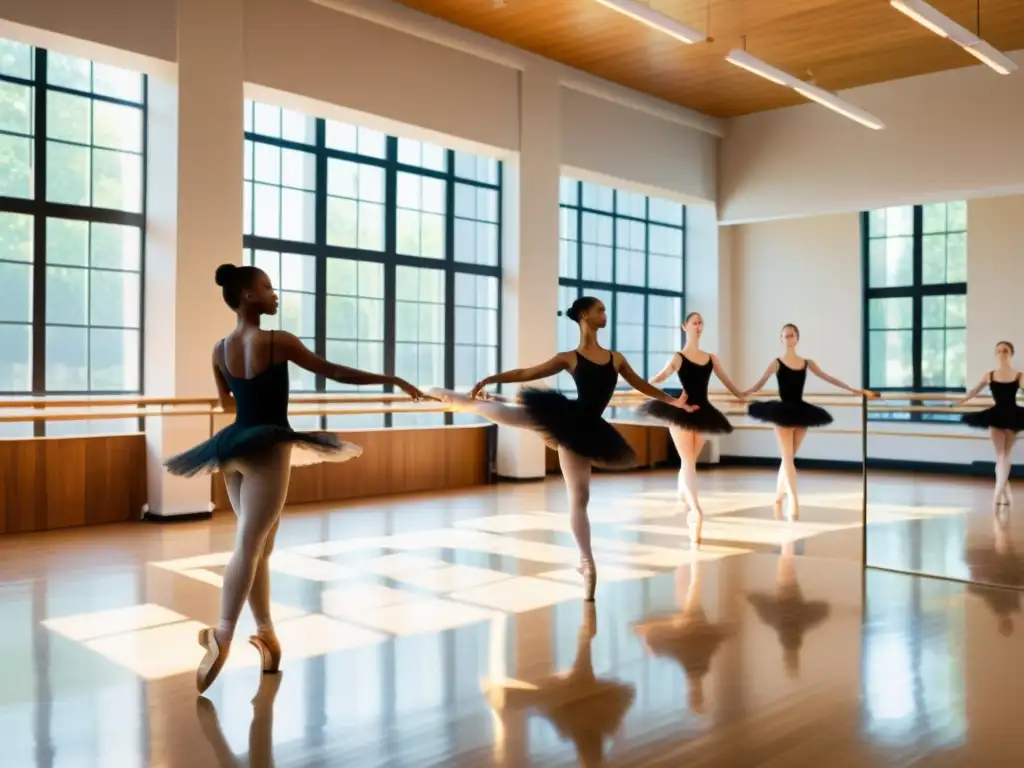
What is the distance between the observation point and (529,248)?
944cm

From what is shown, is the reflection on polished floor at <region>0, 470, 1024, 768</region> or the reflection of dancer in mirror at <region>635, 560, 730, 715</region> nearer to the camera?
the reflection on polished floor at <region>0, 470, 1024, 768</region>

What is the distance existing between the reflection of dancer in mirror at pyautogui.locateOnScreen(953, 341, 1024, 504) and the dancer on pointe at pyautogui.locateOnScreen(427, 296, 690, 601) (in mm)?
2231

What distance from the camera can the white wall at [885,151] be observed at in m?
9.43

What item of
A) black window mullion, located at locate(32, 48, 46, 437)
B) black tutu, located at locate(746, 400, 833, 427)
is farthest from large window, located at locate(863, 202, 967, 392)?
black window mullion, located at locate(32, 48, 46, 437)

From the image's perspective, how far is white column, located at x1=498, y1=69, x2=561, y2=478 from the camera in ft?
30.6

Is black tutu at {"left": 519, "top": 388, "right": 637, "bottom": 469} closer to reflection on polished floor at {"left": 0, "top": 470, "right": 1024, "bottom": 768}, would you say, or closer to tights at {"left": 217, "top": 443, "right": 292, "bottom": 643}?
reflection on polished floor at {"left": 0, "top": 470, "right": 1024, "bottom": 768}

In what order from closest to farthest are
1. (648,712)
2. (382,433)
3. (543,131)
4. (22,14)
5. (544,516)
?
(648,712)
(22,14)
(544,516)
(382,433)
(543,131)

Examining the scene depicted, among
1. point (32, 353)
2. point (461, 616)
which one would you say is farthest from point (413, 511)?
point (461, 616)

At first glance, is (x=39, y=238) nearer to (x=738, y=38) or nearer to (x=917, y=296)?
(x=738, y=38)

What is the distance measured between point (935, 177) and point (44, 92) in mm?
7791

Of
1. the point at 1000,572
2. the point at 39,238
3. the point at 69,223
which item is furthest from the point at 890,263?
the point at 39,238

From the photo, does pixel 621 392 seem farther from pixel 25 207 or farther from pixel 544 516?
pixel 25 207

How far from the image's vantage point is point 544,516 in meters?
7.09

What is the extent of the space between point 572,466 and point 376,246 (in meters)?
4.90
